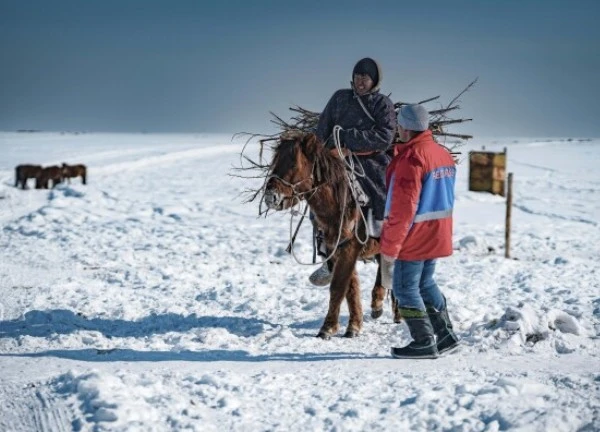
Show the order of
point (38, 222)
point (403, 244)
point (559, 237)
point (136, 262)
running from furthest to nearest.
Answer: point (38, 222) → point (559, 237) → point (136, 262) → point (403, 244)

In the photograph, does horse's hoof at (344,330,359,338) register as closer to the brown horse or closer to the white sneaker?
the brown horse

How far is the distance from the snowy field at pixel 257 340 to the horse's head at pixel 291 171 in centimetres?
123

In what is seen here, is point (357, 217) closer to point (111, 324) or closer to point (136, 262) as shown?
point (111, 324)

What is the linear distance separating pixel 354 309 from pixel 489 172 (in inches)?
630

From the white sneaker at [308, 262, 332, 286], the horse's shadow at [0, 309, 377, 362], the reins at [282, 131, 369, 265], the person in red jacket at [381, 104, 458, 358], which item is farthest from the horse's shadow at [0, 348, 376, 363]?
the white sneaker at [308, 262, 332, 286]

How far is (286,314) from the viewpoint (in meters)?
6.89

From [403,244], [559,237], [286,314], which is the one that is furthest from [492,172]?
[403,244]

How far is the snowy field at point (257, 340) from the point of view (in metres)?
3.96

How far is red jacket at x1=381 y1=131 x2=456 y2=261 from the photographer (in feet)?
15.3

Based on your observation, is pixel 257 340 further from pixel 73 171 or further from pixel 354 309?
pixel 73 171

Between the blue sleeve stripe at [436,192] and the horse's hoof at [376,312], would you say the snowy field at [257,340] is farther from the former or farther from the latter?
the blue sleeve stripe at [436,192]

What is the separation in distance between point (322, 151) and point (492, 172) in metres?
16.4

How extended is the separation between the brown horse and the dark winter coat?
20 centimetres

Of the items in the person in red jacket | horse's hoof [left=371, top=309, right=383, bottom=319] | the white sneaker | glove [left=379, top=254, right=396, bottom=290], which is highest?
the person in red jacket
